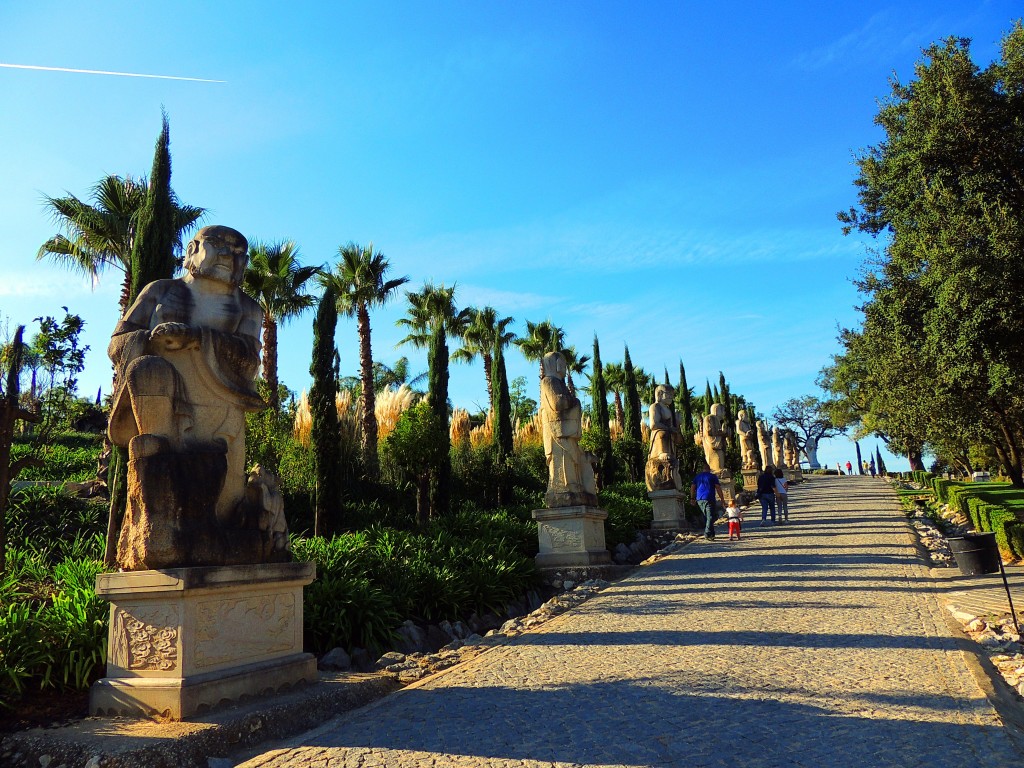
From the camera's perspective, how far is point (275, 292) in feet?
76.2

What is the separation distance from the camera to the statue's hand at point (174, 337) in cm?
488

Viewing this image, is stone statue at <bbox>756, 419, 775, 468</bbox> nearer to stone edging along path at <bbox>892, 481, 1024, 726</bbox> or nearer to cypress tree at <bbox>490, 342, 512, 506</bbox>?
cypress tree at <bbox>490, 342, 512, 506</bbox>

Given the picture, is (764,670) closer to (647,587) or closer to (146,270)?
(647,587)

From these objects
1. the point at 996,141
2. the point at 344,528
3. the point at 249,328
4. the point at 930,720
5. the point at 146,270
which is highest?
the point at 996,141

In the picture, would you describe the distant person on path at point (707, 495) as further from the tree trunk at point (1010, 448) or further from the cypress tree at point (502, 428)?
the tree trunk at point (1010, 448)

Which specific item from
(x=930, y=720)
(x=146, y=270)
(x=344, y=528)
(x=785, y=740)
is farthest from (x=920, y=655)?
(x=146, y=270)

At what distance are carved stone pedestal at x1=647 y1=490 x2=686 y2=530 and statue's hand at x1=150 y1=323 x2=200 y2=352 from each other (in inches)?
537

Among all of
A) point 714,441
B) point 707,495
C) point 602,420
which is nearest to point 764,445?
point 602,420

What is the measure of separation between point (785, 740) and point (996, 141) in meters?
13.7

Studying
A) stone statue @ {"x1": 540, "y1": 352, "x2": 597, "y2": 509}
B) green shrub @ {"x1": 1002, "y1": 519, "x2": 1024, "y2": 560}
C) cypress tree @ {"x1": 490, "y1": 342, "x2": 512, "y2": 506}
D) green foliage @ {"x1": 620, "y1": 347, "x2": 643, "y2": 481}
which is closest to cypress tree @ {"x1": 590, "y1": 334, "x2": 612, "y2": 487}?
green foliage @ {"x1": 620, "y1": 347, "x2": 643, "y2": 481}

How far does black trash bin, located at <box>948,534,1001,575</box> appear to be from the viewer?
8789mm

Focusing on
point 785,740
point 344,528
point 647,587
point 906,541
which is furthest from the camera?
point 344,528

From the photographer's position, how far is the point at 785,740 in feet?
12.4

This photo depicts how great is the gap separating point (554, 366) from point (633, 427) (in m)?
20.7
